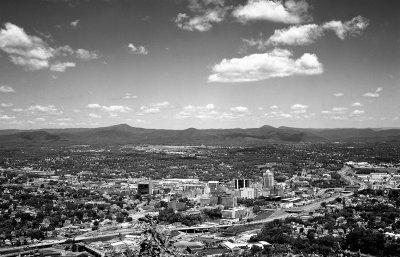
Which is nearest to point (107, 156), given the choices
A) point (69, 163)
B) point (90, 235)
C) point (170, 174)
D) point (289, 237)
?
point (69, 163)

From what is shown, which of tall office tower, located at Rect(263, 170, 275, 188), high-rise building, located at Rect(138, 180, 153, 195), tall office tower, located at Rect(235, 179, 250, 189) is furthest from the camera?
tall office tower, located at Rect(263, 170, 275, 188)

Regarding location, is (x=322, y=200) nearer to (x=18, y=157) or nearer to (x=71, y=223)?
(x=71, y=223)

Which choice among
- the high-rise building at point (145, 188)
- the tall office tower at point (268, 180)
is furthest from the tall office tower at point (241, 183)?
the high-rise building at point (145, 188)

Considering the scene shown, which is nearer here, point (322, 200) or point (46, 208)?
point (46, 208)

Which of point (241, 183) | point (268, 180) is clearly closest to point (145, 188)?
point (241, 183)

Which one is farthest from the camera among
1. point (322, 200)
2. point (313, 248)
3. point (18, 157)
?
point (18, 157)

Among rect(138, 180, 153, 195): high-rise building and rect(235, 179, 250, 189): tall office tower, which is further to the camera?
rect(235, 179, 250, 189): tall office tower

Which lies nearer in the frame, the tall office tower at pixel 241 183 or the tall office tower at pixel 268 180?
the tall office tower at pixel 241 183

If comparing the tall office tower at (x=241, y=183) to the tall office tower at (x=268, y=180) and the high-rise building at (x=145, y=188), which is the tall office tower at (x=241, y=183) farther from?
the high-rise building at (x=145, y=188)

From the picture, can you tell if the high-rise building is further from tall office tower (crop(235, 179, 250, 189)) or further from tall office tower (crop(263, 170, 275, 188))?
tall office tower (crop(263, 170, 275, 188))

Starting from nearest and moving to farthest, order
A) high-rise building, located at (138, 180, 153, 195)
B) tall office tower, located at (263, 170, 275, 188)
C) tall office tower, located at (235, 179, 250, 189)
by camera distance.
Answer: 1. high-rise building, located at (138, 180, 153, 195)
2. tall office tower, located at (235, 179, 250, 189)
3. tall office tower, located at (263, 170, 275, 188)

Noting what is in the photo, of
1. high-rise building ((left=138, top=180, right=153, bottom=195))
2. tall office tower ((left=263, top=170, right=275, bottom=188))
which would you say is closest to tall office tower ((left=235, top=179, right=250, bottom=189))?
tall office tower ((left=263, top=170, right=275, bottom=188))
